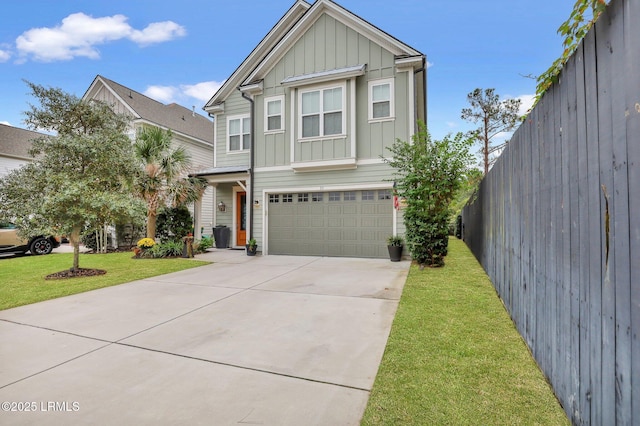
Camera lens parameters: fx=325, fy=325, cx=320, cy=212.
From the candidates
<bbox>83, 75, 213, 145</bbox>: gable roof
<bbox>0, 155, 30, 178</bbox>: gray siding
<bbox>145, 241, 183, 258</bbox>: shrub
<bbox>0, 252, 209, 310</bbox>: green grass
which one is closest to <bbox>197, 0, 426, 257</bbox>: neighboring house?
<bbox>145, 241, 183, 258</bbox>: shrub

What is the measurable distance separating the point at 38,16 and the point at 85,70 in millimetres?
4407

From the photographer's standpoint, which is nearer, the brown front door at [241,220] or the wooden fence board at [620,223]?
the wooden fence board at [620,223]

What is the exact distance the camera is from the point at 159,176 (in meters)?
11.1

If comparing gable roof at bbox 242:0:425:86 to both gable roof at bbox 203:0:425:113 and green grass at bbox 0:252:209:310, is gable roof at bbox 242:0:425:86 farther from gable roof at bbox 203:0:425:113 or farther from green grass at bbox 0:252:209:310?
green grass at bbox 0:252:209:310

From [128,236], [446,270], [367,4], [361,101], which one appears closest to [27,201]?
[128,236]

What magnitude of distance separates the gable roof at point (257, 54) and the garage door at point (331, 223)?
4.74m

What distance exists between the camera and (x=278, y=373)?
9.07 feet

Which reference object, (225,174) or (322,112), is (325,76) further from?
(225,174)

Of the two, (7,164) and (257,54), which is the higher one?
(257,54)

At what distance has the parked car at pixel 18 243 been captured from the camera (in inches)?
439

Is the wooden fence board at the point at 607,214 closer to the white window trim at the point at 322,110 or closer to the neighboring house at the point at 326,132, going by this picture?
the neighboring house at the point at 326,132

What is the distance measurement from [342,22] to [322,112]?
2929 mm

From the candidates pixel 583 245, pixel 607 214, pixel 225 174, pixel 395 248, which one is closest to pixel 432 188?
pixel 395 248

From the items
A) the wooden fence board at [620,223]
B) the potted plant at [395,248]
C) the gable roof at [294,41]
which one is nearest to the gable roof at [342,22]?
the gable roof at [294,41]
